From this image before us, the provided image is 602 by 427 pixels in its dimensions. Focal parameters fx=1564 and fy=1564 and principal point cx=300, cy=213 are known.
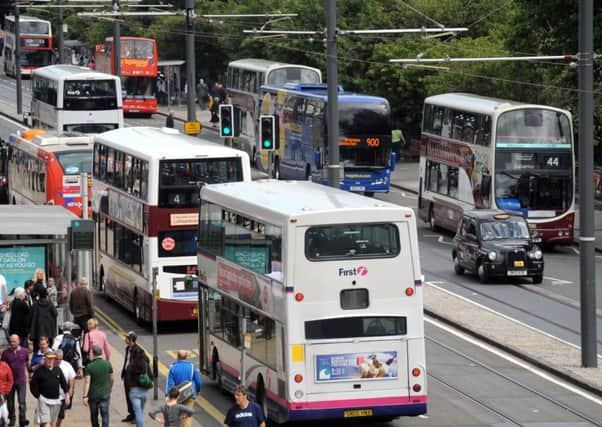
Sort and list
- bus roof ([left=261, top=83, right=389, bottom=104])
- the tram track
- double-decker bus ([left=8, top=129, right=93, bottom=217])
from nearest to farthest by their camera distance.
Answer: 1. the tram track
2. double-decker bus ([left=8, top=129, right=93, bottom=217])
3. bus roof ([left=261, top=83, right=389, bottom=104])

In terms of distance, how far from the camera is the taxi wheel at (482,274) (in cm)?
3825

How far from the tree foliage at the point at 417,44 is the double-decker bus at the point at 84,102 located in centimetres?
613

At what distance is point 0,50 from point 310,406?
12013cm

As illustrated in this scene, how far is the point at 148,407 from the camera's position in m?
25.2

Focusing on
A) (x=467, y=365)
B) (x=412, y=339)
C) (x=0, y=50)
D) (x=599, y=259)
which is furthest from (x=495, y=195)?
(x=0, y=50)

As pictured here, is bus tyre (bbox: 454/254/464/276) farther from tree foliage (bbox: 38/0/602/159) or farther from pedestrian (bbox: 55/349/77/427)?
pedestrian (bbox: 55/349/77/427)

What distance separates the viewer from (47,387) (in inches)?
854

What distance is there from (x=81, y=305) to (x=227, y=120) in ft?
30.4

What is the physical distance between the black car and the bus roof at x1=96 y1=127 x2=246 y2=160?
8.09 meters

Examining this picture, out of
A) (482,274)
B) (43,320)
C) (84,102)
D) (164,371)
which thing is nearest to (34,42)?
(84,102)

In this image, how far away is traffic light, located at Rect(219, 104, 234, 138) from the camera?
36.5m

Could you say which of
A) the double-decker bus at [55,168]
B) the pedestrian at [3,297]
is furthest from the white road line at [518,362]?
the double-decker bus at [55,168]

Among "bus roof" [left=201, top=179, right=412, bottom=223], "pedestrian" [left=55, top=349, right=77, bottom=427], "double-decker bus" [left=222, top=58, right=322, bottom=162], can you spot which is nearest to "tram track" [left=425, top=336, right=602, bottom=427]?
"bus roof" [left=201, top=179, right=412, bottom=223]

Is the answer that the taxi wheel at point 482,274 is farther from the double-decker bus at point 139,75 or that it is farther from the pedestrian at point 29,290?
the double-decker bus at point 139,75
